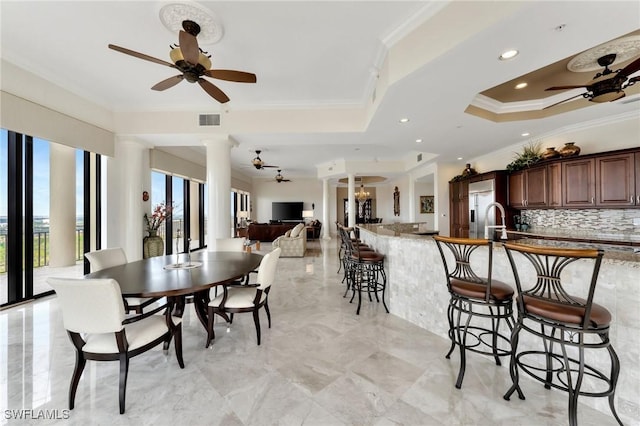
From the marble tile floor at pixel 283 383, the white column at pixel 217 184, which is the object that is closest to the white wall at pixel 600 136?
the marble tile floor at pixel 283 383

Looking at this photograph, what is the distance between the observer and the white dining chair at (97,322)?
1527 millimetres

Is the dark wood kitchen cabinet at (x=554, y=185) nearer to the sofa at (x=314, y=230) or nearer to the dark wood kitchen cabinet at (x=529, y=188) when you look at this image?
the dark wood kitchen cabinet at (x=529, y=188)

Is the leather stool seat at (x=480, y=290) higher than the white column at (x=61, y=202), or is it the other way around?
the white column at (x=61, y=202)

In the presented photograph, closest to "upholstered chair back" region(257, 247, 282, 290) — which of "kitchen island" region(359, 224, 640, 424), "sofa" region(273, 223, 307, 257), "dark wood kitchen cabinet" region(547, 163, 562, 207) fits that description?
"kitchen island" region(359, 224, 640, 424)

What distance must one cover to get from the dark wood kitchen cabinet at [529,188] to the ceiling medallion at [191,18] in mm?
5630

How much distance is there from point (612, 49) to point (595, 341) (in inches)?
119

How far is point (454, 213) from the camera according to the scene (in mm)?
6820

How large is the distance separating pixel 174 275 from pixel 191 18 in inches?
97.9

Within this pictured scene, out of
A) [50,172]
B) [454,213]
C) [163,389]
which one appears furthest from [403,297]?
[50,172]

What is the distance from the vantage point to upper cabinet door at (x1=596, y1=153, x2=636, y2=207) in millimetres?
3410

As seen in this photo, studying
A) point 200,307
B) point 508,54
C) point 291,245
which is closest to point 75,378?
point 200,307

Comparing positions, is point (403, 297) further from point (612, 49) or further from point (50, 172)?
point (50, 172)

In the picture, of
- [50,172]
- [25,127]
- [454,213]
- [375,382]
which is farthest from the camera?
[454,213]

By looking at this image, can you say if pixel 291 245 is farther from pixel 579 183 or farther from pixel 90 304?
pixel 579 183
